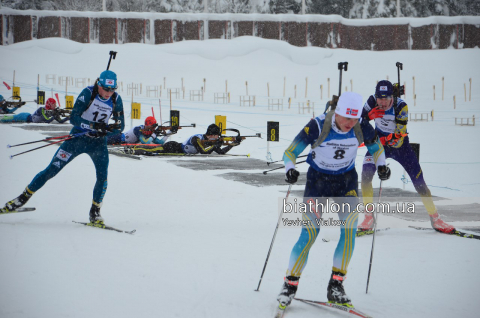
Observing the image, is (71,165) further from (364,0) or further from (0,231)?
(364,0)

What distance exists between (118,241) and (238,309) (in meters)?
2.39

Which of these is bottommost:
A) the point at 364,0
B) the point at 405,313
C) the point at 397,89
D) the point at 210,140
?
the point at 405,313

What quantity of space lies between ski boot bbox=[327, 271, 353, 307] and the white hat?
1.36 meters

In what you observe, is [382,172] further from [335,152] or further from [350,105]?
[350,105]

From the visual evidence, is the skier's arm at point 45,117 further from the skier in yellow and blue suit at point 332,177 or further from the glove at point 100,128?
the skier in yellow and blue suit at point 332,177

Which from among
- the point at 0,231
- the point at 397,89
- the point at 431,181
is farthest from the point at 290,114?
the point at 0,231

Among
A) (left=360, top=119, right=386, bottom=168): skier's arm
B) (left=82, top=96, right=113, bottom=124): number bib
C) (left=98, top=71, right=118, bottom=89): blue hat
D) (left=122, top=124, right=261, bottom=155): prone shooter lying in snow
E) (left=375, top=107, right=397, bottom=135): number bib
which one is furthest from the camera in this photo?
(left=122, top=124, right=261, bottom=155): prone shooter lying in snow

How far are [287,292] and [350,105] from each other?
166cm

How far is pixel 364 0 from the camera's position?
201 feet

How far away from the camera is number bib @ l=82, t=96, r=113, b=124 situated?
7.26 meters

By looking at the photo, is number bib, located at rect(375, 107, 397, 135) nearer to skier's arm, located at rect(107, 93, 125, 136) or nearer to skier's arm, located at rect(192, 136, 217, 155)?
skier's arm, located at rect(107, 93, 125, 136)

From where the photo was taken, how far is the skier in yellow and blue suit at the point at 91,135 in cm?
717

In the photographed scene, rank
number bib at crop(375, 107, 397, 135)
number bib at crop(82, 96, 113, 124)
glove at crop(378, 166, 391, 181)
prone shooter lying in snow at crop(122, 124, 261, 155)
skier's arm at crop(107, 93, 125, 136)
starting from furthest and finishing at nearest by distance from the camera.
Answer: prone shooter lying in snow at crop(122, 124, 261, 155) < number bib at crop(375, 107, 397, 135) < skier's arm at crop(107, 93, 125, 136) < number bib at crop(82, 96, 113, 124) < glove at crop(378, 166, 391, 181)

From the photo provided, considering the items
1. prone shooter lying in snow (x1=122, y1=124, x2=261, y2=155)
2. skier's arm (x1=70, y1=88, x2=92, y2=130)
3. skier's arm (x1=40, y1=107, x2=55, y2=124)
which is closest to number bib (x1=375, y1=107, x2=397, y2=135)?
skier's arm (x1=70, y1=88, x2=92, y2=130)
